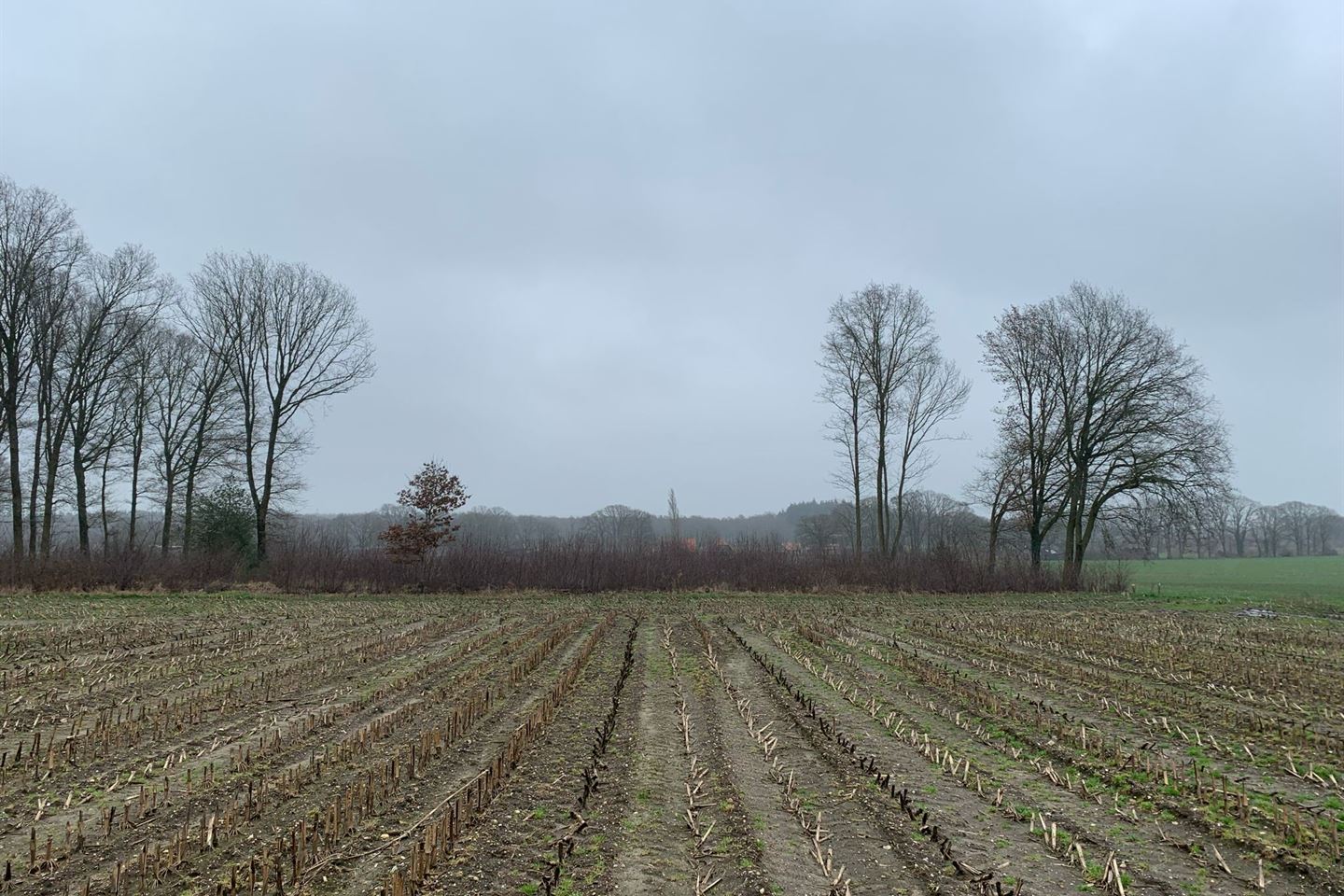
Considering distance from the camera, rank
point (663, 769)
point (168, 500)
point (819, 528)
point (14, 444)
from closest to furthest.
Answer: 1. point (663, 769)
2. point (14, 444)
3. point (168, 500)
4. point (819, 528)

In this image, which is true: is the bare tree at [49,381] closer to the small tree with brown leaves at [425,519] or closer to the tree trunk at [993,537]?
the small tree with brown leaves at [425,519]

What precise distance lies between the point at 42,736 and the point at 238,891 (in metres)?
4.86

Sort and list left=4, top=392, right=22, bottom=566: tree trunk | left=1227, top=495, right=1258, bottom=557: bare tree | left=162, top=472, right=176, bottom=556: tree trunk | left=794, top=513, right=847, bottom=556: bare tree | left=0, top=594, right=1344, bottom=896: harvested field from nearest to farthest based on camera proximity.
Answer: left=0, top=594, right=1344, bottom=896: harvested field, left=4, top=392, right=22, bottom=566: tree trunk, left=162, top=472, right=176, bottom=556: tree trunk, left=794, top=513, right=847, bottom=556: bare tree, left=1227, top=495, right=1258, bottom=557: bare tree

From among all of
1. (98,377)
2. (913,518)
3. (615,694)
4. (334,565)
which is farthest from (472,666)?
(913,518)

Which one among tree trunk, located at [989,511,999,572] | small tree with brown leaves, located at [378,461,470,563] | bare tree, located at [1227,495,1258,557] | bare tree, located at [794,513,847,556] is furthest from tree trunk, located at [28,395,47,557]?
bare tree, located at [1227,495,1258,557]

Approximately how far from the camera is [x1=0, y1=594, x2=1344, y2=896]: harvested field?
14.8 feet

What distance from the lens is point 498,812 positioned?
5.41 meters

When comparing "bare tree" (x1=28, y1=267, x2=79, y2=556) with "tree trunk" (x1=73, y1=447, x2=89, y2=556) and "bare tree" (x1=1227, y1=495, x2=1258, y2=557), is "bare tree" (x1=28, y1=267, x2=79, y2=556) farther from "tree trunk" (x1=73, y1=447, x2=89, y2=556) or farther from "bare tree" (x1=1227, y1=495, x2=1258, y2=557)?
"bare tree" (x1=1227, y1=495, x2=1258, y2=557)

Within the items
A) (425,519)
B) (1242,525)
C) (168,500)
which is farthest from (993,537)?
(1242,525)

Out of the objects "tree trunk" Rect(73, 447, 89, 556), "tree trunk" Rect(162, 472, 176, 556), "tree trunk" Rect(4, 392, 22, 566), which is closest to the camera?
"tree trunk" Rect(4, 392, 22, 566)

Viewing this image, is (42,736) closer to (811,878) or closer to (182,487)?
(811,878)

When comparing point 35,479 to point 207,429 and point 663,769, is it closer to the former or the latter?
point 207,429

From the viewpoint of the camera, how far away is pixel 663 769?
6484 millimetres

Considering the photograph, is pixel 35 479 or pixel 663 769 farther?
pixel 35 479
